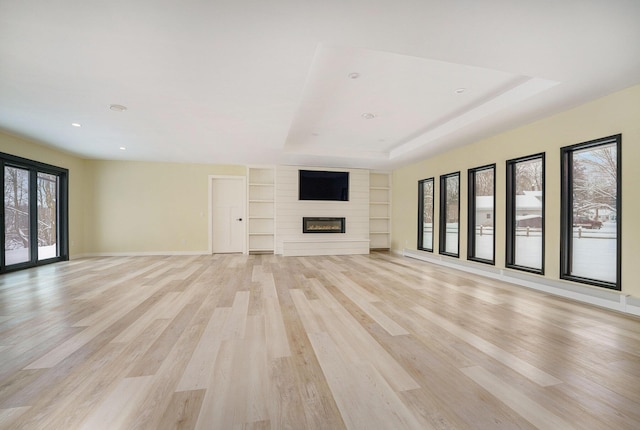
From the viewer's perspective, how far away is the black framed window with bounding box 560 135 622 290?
323 cm

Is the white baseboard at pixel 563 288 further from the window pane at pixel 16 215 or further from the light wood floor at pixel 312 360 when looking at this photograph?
the window pane at pixel 16 215

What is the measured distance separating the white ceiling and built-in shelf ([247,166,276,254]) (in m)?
2.86

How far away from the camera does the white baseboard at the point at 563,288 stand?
Result: 299 cm

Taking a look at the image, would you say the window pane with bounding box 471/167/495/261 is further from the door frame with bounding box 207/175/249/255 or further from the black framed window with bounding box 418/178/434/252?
the door frame with bounding box 207/175/249/255

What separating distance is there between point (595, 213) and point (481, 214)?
1788 millimetres

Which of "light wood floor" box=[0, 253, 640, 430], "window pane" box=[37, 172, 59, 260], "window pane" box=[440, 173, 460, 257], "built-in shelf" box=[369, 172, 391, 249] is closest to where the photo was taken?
"light wood floor" box=[0, 253, 640, 430]

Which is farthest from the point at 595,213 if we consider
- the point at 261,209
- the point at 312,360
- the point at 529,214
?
the point at 261,209

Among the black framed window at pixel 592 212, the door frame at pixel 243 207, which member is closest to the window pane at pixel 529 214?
the black framed window at pixel 592 212

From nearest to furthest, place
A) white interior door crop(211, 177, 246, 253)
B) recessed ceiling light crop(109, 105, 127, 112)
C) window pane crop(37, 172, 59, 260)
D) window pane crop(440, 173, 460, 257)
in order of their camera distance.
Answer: recessed ceiling light crop(109, 105, 127, 112), window pane crop(37, 172, 59, 260), window pane crop(440, 173, 460, 257), white interior door crop(211, 177, 246, 253)

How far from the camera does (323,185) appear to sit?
25.5 feet

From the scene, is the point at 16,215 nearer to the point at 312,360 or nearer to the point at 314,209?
the point at 314,209

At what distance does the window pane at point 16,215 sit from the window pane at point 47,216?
0.30 meters

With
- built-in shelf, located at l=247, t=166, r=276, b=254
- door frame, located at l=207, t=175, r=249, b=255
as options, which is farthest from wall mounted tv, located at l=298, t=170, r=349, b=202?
door frame, located at l=207, t=175, r=249, b=255

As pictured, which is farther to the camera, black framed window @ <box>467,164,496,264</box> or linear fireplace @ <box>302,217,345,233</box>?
linear fireplace @ <box>302,217,345,233</box>
